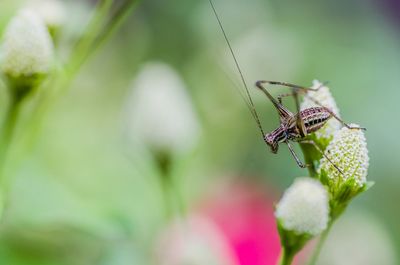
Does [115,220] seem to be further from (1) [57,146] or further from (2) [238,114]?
(2) [238,114]

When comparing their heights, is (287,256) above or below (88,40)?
below

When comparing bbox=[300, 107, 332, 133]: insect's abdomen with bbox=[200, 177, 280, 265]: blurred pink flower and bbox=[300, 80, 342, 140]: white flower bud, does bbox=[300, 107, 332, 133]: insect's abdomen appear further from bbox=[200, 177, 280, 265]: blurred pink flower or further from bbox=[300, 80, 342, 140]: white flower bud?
bbox=[200, 177, 280, 265]: blurred pink flower

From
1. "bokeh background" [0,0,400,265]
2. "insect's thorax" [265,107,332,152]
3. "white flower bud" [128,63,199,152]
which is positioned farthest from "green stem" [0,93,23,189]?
"insect's thorax" [265,107,332,152]

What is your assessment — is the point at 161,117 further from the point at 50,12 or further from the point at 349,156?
the point at 349,156

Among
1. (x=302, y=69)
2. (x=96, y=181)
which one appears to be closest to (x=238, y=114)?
(x=302, y=69)

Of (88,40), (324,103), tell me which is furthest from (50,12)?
(324,103)
